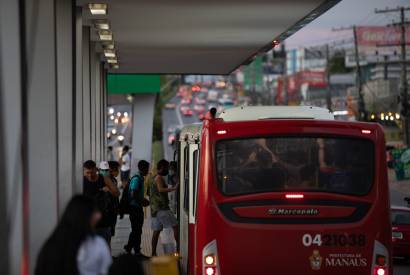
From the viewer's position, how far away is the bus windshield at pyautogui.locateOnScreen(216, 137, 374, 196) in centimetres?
1227

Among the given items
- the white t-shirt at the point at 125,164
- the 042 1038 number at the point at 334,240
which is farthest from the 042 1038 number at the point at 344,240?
the white t-shirt at the point at 125,164

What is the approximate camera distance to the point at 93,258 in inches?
293

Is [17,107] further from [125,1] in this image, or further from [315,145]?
[125,1]

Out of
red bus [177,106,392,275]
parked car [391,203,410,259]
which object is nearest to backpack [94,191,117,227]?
red bus [177,106,392,275]

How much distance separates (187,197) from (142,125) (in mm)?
30547

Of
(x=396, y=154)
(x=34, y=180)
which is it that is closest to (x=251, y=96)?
(x=396, y=154)

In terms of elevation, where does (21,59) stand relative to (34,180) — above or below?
above

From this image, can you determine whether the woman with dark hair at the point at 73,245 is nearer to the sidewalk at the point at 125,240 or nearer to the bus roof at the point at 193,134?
the bus roof at the point at 193,134

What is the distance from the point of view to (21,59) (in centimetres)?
1221

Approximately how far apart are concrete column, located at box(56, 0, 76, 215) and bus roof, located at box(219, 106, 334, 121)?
3143 millimetres

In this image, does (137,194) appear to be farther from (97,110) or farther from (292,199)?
(97,110)

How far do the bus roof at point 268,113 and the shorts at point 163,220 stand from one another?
517 centimetres

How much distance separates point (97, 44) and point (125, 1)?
8.91 m

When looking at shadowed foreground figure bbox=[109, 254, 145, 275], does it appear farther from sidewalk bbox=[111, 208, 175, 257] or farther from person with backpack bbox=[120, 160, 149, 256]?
sidewalk bbox=[111, 208, 175, 257]
